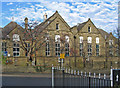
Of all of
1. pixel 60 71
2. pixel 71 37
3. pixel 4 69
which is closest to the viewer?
pixel 60 71

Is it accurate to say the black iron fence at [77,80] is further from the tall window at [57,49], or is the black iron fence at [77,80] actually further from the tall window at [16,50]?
the tall window at [57,49]

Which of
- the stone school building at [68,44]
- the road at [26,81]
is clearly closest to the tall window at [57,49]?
the stone school building at [68,44]

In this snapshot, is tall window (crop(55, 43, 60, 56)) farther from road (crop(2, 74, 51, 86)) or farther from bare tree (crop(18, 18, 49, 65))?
road (crop(2, 74, 51, 86))

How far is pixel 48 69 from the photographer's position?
24.1 m

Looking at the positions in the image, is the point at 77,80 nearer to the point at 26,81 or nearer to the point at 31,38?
the point at 26,81

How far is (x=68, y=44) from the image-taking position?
32.4 metres

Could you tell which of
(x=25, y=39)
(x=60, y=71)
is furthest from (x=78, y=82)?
(x=25, y=39)

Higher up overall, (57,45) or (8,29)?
(8,29)

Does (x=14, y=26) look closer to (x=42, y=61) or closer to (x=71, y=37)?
(x=42, y=61)

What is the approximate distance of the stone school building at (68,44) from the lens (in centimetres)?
2964

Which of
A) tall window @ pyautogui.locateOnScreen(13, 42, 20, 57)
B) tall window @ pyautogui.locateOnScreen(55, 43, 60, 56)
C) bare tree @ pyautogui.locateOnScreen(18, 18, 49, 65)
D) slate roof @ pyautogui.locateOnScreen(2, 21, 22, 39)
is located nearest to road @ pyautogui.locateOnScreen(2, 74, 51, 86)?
bare tree @ pyautogui.locateOnScreen(18, 18, 49, 65)

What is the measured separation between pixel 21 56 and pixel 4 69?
6.41m

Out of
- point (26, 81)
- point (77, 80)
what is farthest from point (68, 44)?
point (77, 80)

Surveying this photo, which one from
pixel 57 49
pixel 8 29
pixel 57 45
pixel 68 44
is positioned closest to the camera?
pixel 8 29
